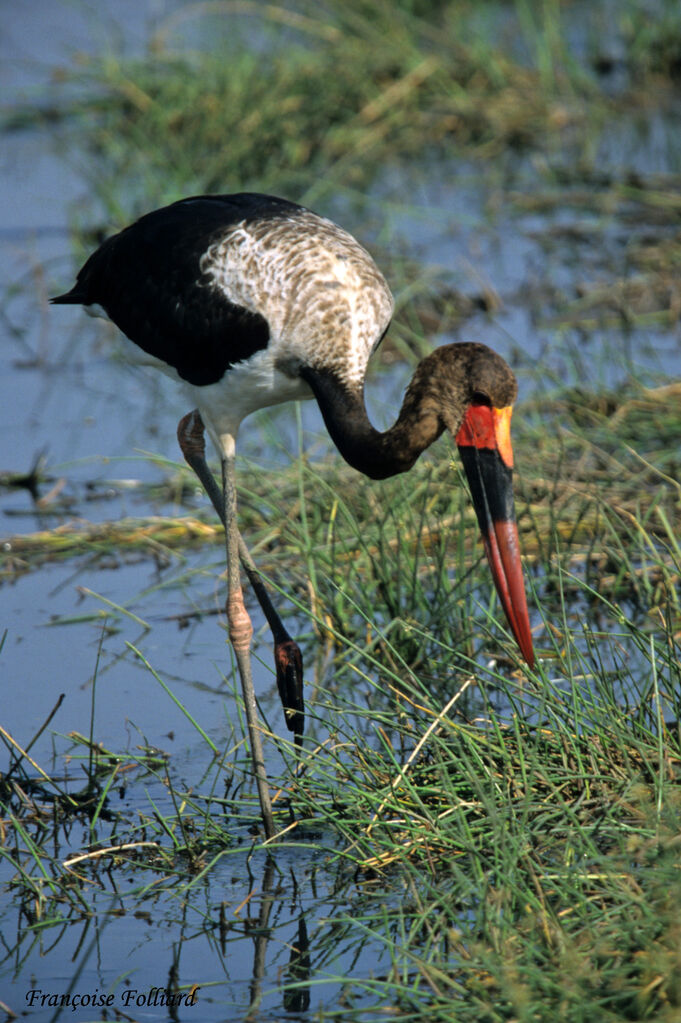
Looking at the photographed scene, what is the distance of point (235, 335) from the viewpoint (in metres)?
4.57

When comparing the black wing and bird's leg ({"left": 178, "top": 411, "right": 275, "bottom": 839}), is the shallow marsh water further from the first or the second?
the black wing

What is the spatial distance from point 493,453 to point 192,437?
1.48 meters

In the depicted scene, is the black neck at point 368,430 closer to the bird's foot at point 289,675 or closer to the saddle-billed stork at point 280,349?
the saddle-billed stork at point 280,349

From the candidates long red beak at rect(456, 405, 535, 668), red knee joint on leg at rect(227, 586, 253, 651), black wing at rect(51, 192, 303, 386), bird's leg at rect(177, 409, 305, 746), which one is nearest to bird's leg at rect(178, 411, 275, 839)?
red knee joint on leg at rect(227, 586, 253, 651)

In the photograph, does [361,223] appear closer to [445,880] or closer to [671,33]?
[671,33]

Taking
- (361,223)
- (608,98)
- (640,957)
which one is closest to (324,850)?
(640,957)

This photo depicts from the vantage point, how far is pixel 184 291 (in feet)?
15.6

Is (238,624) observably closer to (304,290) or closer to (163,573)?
(304,290)

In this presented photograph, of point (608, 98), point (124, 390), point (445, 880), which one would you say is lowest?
point (445, 880)

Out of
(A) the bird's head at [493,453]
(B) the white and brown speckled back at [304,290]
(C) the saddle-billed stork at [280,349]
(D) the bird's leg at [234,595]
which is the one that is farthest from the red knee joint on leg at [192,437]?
(A) the bird's head at [493,453]

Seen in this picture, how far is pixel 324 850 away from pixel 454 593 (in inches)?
47.2

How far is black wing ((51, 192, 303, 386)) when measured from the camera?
4.61m

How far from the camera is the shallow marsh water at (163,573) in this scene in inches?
142

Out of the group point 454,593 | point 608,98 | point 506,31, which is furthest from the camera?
point 506,31
